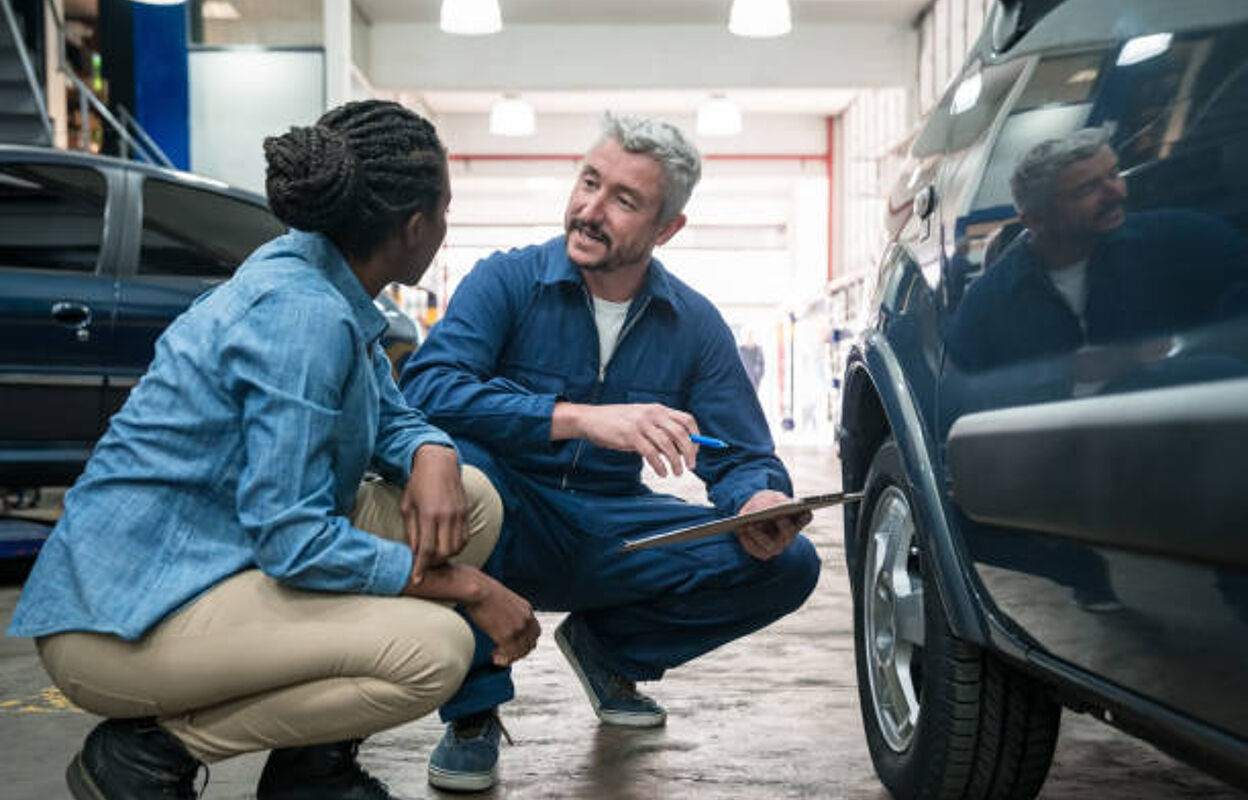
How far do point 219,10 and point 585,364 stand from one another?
35.3 feet

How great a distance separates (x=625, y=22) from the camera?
14.1 metres

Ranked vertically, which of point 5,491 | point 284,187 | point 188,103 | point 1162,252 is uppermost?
point 188,103

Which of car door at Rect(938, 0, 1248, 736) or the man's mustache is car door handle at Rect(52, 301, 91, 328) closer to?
the man's mustache

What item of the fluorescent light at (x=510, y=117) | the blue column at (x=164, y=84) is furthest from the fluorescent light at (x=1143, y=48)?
the fluorescent light at (x=510, y=117)

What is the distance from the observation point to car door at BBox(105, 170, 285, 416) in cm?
455

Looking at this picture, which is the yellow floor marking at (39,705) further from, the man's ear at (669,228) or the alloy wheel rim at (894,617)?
the alloy wheel rim at (894,617)

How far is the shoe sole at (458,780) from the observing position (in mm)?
2221

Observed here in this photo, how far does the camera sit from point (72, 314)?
14.7 ft

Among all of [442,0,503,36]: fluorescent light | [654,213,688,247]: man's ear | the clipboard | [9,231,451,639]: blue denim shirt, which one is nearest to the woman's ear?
[9,231,451,639]: blue denim shirt

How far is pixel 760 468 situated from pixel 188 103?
1068cm

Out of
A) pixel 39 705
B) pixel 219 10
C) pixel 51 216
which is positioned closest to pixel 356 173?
pixel 39 705

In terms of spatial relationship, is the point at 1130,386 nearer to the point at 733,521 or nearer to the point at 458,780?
the point at 733,521

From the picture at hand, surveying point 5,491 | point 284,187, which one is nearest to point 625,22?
point 5,491

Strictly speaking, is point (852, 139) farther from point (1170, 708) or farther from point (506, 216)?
point (1170, 708)
